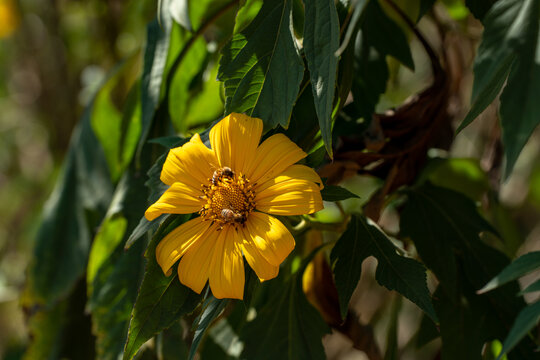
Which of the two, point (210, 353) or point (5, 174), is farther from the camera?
point (5, 174)

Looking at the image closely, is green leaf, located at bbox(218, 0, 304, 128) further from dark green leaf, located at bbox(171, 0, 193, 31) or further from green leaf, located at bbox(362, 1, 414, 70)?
green leaf, located at bbox(362, 1, 414, 70)

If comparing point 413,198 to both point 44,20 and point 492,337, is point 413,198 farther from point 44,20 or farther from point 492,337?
point 44,20

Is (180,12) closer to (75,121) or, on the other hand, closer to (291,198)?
(291,198)

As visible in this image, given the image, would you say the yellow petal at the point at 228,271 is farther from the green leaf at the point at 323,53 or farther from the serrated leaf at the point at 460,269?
the serrated leaf at the point at 460,269

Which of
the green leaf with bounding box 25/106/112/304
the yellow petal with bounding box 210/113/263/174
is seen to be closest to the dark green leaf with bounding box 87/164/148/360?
the green leaf with bounding box 25/106/112/304

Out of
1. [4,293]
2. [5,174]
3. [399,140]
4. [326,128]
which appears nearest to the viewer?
[326,128]

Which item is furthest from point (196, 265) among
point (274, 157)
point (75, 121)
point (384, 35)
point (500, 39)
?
point (75, 121)

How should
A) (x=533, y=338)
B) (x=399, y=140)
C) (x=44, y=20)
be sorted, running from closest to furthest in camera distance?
(x=533, y=338) < (x=399, y=140) < (x=44, y=20)

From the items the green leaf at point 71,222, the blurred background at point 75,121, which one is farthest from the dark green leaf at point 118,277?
the blurred background at point 75,121

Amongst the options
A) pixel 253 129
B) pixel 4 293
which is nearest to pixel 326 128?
pixel 253 129
